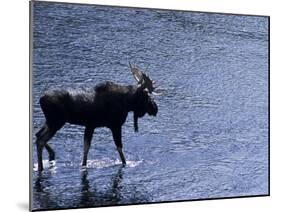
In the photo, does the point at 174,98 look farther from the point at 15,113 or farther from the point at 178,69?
the point at 15,113

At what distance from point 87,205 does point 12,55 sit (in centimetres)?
113

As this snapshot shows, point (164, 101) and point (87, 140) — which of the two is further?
point (164, 101)

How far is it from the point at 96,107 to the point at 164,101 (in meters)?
0.51

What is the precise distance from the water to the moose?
4 cm

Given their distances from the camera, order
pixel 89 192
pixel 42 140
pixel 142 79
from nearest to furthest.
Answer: pixel 42 140, pixel 89 192, pixel 142 79

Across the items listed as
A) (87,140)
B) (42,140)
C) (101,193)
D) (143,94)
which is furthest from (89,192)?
(143,94)

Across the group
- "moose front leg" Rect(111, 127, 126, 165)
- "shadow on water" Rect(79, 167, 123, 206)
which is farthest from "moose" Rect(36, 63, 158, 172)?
"shadow on water" Rect(79, 167, 123, 206)

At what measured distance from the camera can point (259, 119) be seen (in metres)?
5.20

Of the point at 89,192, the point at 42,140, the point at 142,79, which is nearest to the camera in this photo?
the point at 42,140

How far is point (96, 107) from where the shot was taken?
4.71 metres

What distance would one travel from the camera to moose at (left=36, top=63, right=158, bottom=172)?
456 cm

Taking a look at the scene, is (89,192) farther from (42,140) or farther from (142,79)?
(142,79)

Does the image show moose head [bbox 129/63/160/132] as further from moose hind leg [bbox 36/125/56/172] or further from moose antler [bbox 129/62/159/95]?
moose hind leg [bbox 36/125/56/172]
